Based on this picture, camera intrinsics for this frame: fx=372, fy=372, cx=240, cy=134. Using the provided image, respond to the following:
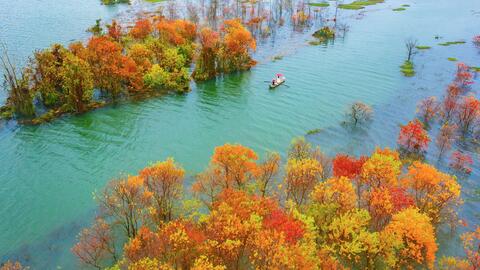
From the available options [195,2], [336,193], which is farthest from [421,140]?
[195,2]

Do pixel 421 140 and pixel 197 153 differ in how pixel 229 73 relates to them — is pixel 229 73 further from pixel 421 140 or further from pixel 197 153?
pixel 421 140

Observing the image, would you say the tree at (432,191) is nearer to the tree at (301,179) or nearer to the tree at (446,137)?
the tree at (301,179)

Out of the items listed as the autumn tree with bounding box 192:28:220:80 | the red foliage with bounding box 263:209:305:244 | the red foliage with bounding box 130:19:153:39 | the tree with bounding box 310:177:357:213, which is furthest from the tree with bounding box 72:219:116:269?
the red foliage with bounding box 130:19:153:39

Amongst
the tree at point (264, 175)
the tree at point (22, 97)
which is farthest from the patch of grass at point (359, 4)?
the tree at point (22, 97)

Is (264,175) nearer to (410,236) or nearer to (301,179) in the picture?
(301,179)

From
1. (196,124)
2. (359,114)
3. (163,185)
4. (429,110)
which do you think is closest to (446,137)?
(429,110)

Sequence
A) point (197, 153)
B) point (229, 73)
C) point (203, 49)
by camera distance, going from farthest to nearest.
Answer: point (229, 73) < point (203, 49) < point (197, 153)
